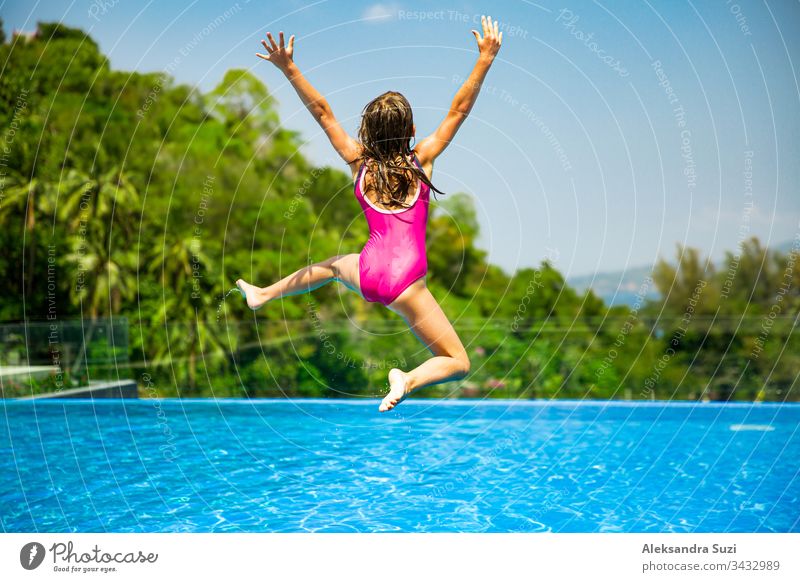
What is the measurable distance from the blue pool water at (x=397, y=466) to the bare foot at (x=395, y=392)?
16.7 feet

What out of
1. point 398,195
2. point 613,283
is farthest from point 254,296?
point 613,283

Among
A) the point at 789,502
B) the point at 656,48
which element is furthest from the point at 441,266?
the point at 789,502

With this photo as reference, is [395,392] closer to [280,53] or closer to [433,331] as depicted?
[433,331]

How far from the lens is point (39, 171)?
26094 mm

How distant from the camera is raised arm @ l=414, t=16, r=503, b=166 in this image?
5.88 meters

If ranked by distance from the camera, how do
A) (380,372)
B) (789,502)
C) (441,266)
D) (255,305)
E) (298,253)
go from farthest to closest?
(441,266), (298,253), (380,372), (789,502), (255,305)

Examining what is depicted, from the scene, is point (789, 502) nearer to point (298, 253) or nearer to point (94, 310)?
point (94, 310)

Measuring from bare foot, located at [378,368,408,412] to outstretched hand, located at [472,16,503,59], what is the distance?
2.46 metres

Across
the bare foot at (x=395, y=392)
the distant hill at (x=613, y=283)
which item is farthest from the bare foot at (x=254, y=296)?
the distant hill at (x=613, y=283)

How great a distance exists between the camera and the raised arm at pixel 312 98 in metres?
5.95

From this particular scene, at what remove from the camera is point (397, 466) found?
44.4 ft

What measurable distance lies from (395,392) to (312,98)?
7.47 feet
